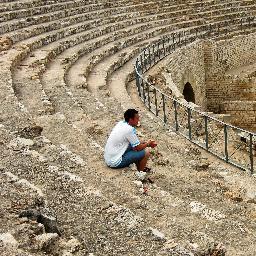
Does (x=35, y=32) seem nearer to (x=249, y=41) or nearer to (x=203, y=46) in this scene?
(x=203, y=46)

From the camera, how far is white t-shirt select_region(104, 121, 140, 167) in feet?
24.1

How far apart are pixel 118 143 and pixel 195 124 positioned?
16.1ft

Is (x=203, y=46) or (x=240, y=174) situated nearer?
(x=240, y=174)

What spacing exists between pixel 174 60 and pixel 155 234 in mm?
14296

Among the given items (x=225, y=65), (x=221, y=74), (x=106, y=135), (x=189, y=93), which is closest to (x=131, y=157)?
(x=106, y=135)

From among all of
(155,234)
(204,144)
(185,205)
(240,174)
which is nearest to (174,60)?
(204,144)

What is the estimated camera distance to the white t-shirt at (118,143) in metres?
7.34

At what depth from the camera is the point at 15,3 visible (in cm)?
1877

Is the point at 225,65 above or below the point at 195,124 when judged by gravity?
below

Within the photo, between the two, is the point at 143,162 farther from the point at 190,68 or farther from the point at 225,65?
the point at 225,65

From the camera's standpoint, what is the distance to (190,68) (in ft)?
67.3

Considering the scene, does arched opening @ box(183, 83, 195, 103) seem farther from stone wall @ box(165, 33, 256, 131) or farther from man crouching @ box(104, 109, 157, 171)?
man crouching @ box(104, 109, 157, 171)

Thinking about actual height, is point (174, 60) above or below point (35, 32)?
below

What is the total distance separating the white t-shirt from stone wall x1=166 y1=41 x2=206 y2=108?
10392 millimetres
